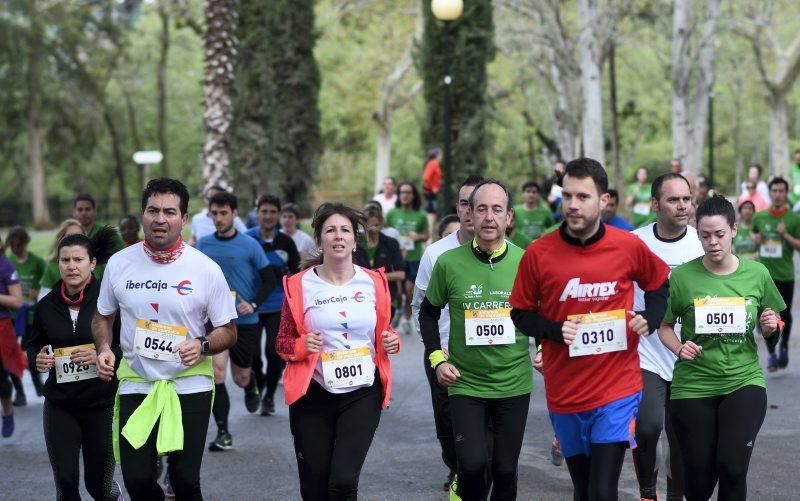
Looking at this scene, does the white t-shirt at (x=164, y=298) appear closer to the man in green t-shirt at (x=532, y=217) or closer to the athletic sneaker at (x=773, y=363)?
the athletic sneaker at (x=773, y=363)

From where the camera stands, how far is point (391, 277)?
12.3m

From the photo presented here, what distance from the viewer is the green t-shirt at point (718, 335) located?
20.7 ft

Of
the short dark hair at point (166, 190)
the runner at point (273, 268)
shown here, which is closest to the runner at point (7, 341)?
the runner at point (273, 268)

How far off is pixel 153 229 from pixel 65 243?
110 cm

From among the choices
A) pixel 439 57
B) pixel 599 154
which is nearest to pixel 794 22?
pixel 599 154

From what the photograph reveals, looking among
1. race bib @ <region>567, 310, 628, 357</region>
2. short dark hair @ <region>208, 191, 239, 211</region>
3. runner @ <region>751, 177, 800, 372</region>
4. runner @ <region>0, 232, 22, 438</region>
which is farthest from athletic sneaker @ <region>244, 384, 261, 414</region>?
race bib @ <region>567, 310, 628, 357</region>

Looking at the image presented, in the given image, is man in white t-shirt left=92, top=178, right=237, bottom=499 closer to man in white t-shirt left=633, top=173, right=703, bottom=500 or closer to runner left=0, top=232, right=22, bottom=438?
man in white t-shirt left=633, top=173, right=703, bottom=500

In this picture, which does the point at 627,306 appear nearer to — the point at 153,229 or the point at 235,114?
the point at 153,229

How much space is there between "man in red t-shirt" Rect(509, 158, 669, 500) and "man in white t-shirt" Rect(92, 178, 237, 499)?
166 centimetres

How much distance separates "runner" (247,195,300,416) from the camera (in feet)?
36.9

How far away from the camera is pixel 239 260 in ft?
33.4

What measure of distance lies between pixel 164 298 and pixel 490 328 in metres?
1.66

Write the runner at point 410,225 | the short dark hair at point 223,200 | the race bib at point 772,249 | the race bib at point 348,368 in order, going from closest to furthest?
the race bib at point 348,368, the short dark hair at point 223,200, the race bib at point 772,249, the runner at point 410,225

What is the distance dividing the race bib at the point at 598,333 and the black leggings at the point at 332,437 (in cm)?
114
